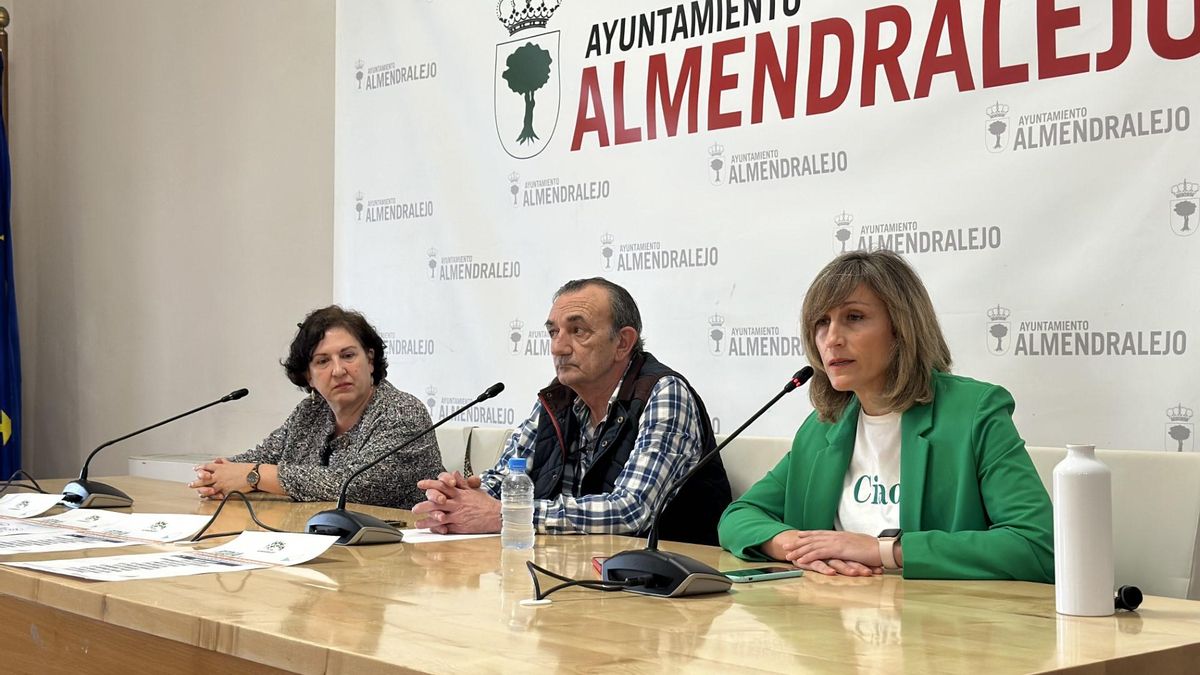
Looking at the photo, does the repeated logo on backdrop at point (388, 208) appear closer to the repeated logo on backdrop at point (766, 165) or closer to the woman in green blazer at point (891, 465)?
the repeated logo on backdrop at point (766, 165)

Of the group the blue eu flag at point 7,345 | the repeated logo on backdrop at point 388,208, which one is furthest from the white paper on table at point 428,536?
the blue eu flag at point 7,345

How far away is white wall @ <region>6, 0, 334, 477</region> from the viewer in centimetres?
486

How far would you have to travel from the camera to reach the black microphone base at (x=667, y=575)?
5.59ft

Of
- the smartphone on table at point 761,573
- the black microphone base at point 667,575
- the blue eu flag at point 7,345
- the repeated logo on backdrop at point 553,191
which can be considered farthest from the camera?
the blue eu flag at point 7,345

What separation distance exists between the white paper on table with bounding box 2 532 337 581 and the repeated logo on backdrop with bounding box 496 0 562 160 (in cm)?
202

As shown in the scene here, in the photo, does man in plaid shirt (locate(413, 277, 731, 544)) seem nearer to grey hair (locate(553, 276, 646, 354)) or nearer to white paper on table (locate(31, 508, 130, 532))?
grey hair (locate(553, 276, 646, 354))

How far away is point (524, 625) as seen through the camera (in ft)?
4.82

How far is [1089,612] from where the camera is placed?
154 cm

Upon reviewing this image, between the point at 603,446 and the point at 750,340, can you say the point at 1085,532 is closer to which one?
the point at 603,446

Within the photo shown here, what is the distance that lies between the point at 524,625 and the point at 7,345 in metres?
4.84

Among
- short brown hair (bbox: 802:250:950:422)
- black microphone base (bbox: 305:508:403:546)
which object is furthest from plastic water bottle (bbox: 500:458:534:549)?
short brown hair (bbox: 802:250:950:422)

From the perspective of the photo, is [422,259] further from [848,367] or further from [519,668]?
[519,668]

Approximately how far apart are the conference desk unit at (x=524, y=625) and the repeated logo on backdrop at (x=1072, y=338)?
93 cm

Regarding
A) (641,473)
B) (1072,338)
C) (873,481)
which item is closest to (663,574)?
(873,481)
